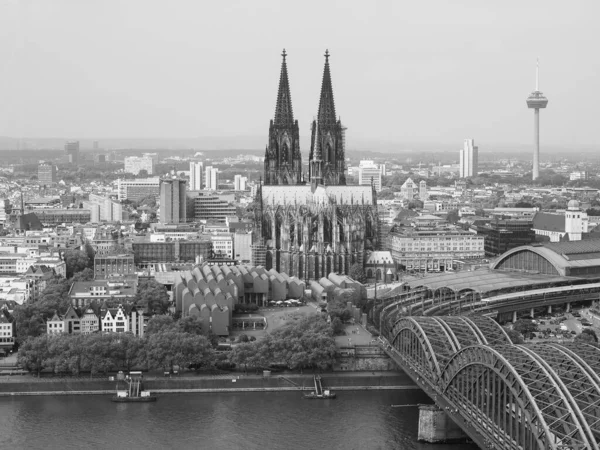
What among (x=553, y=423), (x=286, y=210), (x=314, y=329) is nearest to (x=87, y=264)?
(x=286, y=210)

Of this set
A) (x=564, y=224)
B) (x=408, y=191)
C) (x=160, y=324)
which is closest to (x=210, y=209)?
(x=564, y=224)

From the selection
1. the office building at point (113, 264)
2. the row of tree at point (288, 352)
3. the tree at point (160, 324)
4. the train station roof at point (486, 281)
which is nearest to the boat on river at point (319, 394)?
the row of tree at point (288, 352)

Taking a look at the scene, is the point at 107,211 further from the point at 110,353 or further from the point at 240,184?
the point at 110,353

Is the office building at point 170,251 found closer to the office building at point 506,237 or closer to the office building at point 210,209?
the office building at point 506,237

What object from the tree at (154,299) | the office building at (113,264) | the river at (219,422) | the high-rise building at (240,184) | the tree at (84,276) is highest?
the high-rise building at (240,184)

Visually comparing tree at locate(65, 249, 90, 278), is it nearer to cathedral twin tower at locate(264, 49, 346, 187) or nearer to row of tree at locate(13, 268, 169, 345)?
row of tree at locate(13, 268, 169, 345)

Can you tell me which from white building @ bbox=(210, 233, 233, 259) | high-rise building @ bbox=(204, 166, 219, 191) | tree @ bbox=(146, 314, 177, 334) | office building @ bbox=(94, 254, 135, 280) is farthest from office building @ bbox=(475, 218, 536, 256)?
high-rise building @ bbox=(204, 166, 219, 191)
